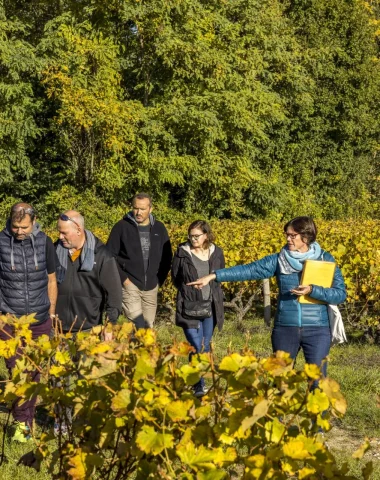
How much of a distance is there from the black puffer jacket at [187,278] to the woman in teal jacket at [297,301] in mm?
1320

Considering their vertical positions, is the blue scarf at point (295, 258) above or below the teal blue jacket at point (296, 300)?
above

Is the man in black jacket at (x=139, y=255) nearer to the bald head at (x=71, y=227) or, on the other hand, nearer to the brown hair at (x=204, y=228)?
the brown hair at (x=204, y=228)

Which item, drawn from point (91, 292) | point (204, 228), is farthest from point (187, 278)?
point (91, 292)

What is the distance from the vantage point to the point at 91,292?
5.11 meters

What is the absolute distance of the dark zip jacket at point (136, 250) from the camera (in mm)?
6660

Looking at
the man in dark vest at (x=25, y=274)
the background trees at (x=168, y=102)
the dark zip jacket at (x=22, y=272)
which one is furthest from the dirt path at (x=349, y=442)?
the background trees at (x=168, y=102)

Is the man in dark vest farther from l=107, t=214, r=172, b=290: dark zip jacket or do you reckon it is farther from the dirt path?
the dirt path

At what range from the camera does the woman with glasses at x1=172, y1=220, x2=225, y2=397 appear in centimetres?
→ 612

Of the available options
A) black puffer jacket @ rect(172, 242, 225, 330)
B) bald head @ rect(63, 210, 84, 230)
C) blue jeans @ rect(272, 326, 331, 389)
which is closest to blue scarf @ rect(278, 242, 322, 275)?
blue jeans @ rect(272, 326, 331, 389)

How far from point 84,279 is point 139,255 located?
1608 mm

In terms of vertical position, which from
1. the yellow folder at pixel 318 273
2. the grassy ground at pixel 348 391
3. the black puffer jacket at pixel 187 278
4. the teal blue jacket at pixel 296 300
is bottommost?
the grassy ground at pixel 348 391

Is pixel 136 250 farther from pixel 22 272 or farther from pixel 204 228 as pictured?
pixel 22 272

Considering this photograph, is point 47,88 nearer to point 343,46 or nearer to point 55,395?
point 343,46

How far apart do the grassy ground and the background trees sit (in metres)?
11.3
